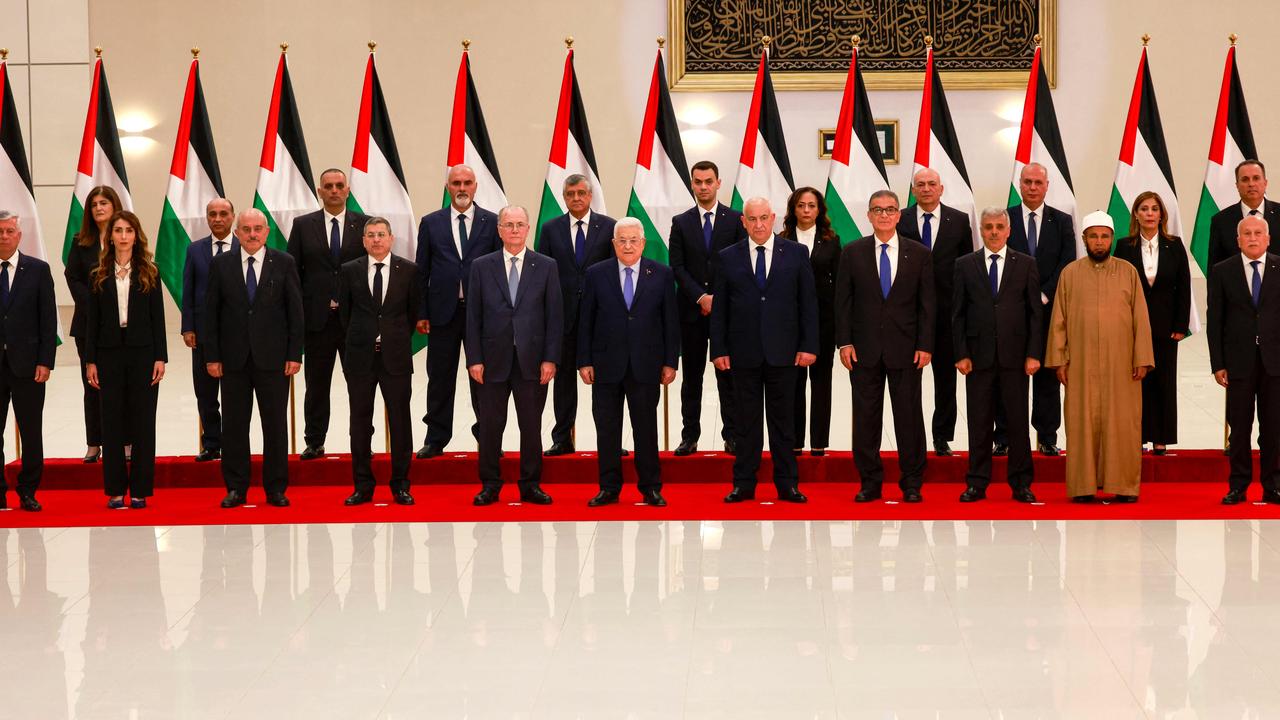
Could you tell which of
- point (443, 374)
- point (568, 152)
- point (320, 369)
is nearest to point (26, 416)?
point (320, 369)

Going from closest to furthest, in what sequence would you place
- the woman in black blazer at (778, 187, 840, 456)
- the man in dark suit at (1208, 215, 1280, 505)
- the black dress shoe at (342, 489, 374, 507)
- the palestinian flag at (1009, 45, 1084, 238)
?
1. the man in dark suit at (1208, 215, 1280, 505)
2. the black dress shoe at (342, 489, 374, 507)
3. the woman in black blazer at (778, 187, 840, 456)
4. the palestinian flag at (1009, 45, 1084, 238)

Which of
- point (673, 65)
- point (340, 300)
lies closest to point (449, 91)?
point (673, 65)

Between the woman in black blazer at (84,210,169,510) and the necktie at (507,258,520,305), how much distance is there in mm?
1588

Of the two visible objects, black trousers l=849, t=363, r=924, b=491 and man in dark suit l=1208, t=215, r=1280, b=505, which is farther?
black trousers l=849, t=363, r=924, b=491

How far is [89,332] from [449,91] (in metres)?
7.83

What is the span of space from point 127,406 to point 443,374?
153 centimetres

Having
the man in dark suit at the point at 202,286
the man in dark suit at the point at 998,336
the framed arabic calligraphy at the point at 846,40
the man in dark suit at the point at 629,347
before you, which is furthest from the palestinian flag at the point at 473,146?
the framed arabic calligraphy at the point at 846,40

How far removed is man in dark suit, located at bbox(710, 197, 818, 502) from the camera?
22.3 feet

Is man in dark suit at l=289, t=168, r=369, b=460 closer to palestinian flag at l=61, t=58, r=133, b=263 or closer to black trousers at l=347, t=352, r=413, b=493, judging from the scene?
black trousers at l=347, t=352, r=413, b=493

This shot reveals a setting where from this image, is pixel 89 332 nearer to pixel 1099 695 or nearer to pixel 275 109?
pixel 275 109

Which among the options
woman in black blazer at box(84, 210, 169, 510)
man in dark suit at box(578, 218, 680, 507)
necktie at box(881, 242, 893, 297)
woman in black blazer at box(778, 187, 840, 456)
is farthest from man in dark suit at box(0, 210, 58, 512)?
necktie at box(881, 242, 893, 297)

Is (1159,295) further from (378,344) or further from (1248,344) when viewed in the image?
(378,344)

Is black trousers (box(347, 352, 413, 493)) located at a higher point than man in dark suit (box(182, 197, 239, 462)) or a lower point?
lower

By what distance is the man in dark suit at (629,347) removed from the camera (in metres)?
6.73
